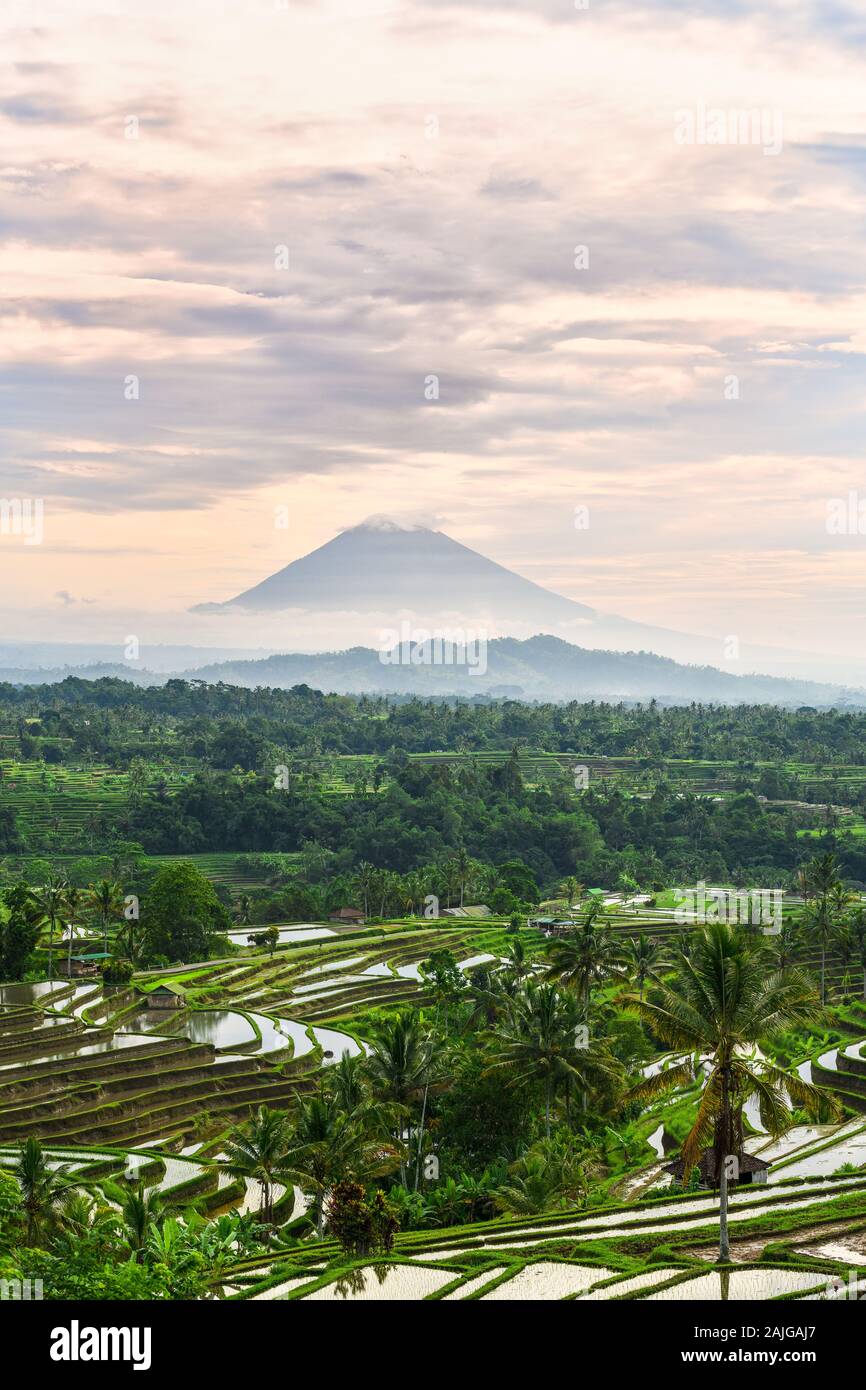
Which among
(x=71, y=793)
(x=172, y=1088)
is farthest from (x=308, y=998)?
(x=71, y=793)

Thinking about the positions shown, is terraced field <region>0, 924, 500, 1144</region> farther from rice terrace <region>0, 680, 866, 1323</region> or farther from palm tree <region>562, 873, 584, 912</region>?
palm tree <region>562, 873, 584, 912</region>

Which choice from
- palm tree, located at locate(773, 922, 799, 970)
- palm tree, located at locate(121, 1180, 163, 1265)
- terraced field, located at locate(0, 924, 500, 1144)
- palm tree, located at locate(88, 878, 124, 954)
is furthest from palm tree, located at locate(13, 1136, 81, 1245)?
palm tree, located at locate(773, 922, 799, 970)

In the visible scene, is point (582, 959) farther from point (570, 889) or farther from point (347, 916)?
point (570, 889)

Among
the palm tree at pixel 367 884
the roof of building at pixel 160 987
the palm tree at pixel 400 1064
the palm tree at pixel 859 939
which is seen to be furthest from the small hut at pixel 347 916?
the palm tree at pixel 400 1064

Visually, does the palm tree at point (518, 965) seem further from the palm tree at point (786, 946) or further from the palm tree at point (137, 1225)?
the palm tree at point (137, 1225)

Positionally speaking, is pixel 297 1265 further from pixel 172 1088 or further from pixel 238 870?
pixel 238 870

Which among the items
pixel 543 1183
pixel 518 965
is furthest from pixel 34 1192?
pixel 518 965
